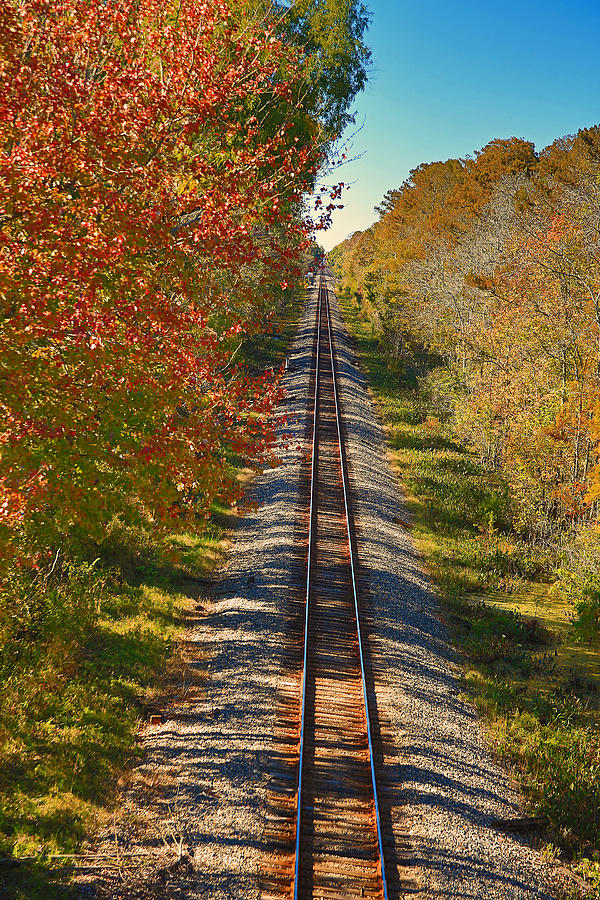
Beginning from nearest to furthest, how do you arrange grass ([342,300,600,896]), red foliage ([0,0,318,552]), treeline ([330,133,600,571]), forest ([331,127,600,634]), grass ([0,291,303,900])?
grass ([0,291,303,900]), red foliage ([0,0,318,552]), grass ([342,300,600,896]), forest ([331,127,600,634]), treeline ([330,133,600,571])

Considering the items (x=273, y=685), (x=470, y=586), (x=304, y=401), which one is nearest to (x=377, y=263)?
(x=304, y=401)

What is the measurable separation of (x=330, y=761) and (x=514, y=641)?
6909mm

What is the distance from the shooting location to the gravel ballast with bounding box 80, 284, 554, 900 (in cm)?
678

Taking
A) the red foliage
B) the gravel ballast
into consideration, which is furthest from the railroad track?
the red foliage

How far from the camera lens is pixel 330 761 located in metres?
8.42

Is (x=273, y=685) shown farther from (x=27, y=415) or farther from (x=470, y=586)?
(x=470, y=586)

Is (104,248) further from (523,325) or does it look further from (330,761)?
(523,325)

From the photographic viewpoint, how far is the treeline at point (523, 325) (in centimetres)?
1991

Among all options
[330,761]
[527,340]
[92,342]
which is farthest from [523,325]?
[92,342]

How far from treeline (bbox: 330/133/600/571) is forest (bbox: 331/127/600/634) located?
70 millimetres

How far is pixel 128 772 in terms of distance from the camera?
8.14 m

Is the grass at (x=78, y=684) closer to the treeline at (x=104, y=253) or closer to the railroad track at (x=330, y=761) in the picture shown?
the treeline at (x=104, y=253)

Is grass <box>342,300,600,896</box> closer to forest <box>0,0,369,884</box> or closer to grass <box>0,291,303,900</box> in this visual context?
grass <box>0,291,303,900</box>

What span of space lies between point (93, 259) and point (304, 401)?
21523 mm
